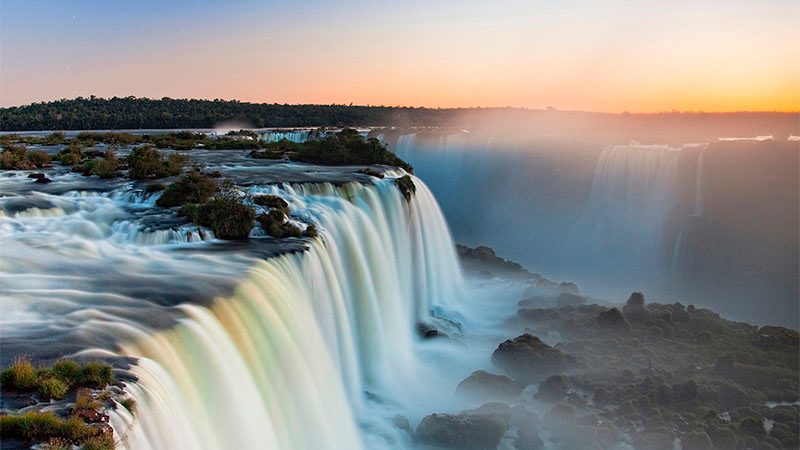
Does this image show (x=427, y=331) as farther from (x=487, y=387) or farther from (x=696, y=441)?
(x=696, y=441)

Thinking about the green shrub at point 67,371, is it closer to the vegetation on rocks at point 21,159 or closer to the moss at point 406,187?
the moss at point 406,187

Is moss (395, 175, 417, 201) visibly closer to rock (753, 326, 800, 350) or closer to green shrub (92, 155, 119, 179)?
green shrub (92, 155, 119, 179)

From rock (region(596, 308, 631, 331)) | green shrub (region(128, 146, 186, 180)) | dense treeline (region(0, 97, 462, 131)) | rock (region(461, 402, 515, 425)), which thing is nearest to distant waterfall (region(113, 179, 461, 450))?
rock (region(461, 402, 515, 425))

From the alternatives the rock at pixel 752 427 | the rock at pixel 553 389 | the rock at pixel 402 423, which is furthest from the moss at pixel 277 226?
the rock at pixel 752 427

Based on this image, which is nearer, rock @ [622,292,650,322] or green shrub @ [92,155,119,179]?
rock @ [622,292,650,322]

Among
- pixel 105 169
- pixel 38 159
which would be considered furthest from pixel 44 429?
pixel 38 159

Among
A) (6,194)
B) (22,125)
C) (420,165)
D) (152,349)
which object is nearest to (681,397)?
(152,349)
